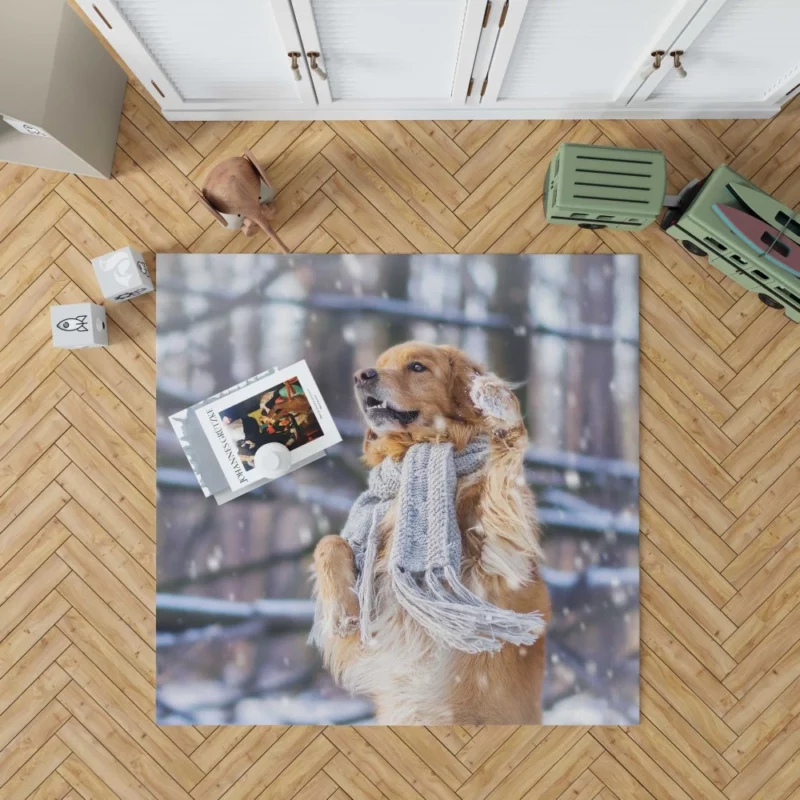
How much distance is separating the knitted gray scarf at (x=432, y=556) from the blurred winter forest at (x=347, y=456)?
11 centimetres

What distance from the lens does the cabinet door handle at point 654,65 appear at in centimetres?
159

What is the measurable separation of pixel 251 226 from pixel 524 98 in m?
0.88

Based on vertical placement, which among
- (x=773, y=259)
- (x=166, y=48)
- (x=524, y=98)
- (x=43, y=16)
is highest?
(x=43, y=16)

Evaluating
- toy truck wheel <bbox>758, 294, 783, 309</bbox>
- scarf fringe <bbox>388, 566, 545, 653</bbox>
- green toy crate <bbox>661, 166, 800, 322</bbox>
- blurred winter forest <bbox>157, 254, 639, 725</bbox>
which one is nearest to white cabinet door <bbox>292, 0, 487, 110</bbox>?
blurred winter forest <bbox>157, 254, 639, 725</bbox>

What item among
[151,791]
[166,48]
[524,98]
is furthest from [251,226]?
[151,791]

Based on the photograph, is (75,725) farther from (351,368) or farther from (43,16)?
(43,16)

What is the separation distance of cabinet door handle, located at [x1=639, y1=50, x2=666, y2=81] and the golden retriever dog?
910 millimetres

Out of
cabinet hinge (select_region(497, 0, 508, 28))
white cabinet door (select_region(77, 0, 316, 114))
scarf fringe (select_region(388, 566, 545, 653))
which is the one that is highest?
white cabinet door (select_region(77, 0, 316, 114))

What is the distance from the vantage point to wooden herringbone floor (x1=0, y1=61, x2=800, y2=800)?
1.89 meters

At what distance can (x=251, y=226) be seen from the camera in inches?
73.9

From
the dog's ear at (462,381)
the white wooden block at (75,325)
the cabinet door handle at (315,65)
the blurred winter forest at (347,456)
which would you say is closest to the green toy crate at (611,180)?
the blurred winter forest at (347,456)

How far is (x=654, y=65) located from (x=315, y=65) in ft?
2.82

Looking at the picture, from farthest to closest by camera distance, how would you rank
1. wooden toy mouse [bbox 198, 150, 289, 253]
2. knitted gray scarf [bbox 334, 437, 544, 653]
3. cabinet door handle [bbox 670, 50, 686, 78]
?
knitted gray scarf [bbox 334, 437, 544, 653] < wooden toy mouse [bbox 198, 150, 289, 253] < cabinet door handle [bbox 670, 50, 686, 78]

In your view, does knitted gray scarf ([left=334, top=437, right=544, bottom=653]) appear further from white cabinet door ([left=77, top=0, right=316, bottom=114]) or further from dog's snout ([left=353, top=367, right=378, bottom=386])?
white cabinet door ([left=77, top=0, right=316, bottom=114])
